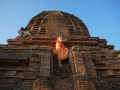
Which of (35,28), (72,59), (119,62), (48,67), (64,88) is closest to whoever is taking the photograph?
(64,88)

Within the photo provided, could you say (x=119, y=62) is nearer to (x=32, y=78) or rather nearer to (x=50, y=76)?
(x=50, y=76)

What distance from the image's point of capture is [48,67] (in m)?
6.28

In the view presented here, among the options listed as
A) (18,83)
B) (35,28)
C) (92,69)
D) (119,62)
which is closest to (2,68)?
(18,83)

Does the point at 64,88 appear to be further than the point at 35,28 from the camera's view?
No

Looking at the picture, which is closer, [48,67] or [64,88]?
[64,88]

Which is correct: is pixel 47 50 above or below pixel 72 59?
above

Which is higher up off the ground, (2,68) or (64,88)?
(2,68)

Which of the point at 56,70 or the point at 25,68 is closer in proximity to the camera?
the point at 25,68

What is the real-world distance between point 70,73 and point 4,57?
2789 millimetres

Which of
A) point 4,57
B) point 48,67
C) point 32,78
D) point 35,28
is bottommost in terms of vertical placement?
point 32,78

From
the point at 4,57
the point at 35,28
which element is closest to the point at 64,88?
the point at 4,57

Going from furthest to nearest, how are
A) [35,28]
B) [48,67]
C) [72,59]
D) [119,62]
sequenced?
1. [35,28]
2. [119,62]
3. [72,59]
4. [48,67]

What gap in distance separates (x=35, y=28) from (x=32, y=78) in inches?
324

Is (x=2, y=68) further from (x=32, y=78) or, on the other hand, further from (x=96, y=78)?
(x=96, y=78)
